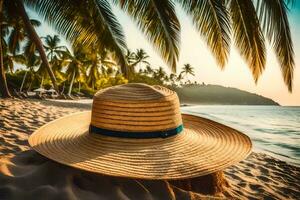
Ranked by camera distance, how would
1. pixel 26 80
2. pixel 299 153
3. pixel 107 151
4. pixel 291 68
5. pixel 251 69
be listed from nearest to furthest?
pixel 107 151 → pixel 291 68 → pixel 251 69 → pixel 299 153 → pixel 26 80

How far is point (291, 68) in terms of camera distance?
3449 millimetres

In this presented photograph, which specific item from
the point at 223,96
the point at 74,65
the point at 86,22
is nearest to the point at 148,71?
the point at 74,65

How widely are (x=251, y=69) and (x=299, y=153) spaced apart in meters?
7.58

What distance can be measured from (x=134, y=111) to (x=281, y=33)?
229 centimetres

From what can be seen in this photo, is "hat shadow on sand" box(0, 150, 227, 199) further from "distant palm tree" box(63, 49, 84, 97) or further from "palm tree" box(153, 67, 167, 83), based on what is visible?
"palm tree" box(153, 67, 167, 83)

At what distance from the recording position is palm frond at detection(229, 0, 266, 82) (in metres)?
3.65

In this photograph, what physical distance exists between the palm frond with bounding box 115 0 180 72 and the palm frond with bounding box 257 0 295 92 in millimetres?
1365

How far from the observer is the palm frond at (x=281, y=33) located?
331 cm

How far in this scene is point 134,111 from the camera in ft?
6.91

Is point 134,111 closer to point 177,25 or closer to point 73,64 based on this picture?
point 177,25

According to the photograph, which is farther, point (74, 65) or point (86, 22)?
point (74, 65)

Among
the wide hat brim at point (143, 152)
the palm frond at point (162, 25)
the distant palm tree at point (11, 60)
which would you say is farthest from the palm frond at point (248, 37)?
the distant palm tree at point (11, 60)

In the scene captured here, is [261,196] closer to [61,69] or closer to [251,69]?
[251,69]

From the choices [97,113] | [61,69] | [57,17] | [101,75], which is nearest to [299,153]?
[57,17]
